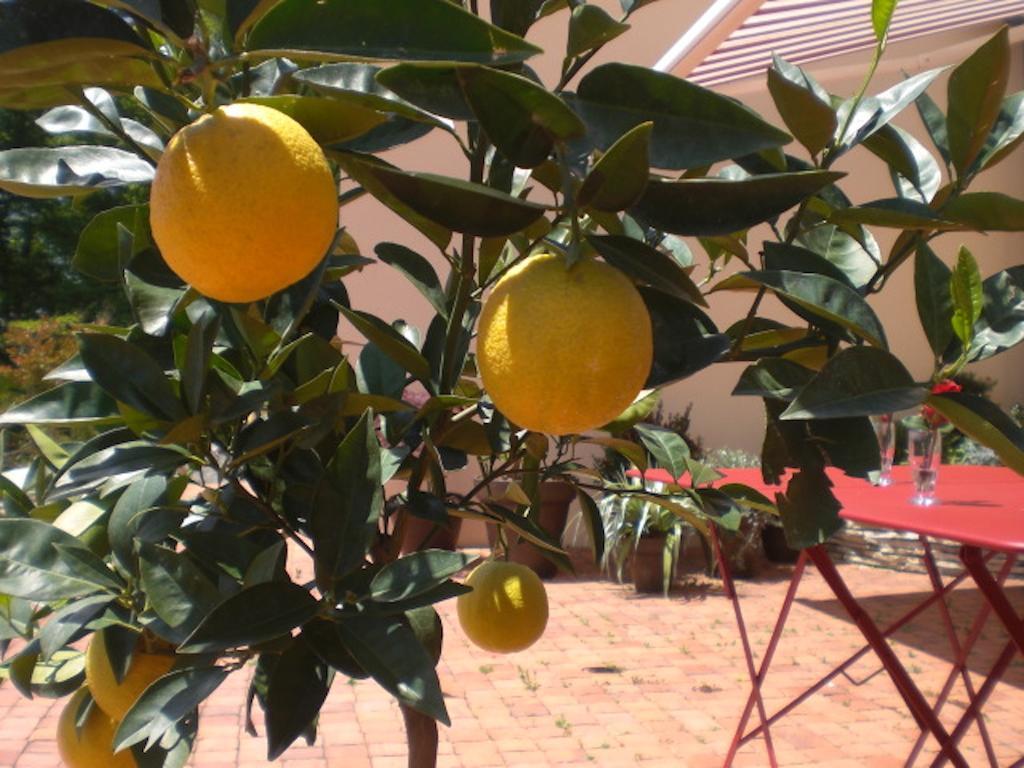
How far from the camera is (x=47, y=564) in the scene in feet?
2.84

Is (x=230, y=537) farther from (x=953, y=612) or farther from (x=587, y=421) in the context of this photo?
(x=953, y=612)

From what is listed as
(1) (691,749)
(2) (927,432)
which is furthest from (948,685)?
(1) (691,749)

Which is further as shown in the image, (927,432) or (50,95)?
(927,432)

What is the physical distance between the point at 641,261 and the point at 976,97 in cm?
31

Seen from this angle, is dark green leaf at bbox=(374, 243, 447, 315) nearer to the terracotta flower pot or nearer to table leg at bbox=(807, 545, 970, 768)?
table leg at bbox=(807, 545, 970, 768)

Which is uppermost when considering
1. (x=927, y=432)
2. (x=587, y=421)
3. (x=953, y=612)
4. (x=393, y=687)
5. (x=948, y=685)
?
(x=587, y=421)

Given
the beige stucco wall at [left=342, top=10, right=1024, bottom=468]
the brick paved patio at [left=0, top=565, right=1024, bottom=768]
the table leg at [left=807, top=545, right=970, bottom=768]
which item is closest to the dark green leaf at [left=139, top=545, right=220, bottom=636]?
the table leg at [left=807, top=545, right=970, bottom=768]

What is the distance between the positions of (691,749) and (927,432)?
1.95 meters

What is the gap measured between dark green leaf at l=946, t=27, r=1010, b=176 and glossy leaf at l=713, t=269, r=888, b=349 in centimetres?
18

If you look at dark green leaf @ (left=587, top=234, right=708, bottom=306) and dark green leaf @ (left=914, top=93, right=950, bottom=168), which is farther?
dark green leaf @ (left=914, top=93, right=950, bottom=168)

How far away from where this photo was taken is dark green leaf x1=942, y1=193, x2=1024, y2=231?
28.7 inches

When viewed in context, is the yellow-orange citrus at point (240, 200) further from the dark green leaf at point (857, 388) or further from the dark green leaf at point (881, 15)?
the dark green leaf at point (881, 15)

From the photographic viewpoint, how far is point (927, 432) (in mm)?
2777


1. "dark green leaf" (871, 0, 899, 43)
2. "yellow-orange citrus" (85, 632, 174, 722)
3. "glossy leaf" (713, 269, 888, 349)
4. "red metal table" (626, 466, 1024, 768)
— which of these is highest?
"dark green leaf" (871, 0, 899, 43)
